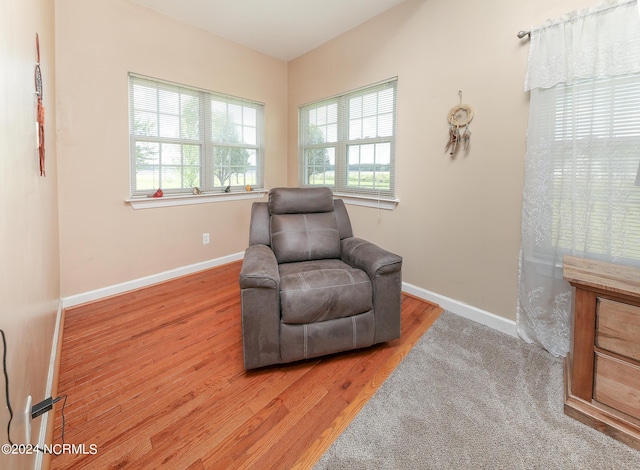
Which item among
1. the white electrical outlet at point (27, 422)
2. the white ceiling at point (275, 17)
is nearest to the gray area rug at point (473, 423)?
the white electrical outlet at point (27, 422)

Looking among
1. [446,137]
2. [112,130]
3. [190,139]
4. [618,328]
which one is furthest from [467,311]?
[112,130]

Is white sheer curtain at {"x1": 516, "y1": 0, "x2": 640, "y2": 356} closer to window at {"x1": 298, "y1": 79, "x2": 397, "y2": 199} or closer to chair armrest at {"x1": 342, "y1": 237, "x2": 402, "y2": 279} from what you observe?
chair armrest at {"x1": 342, "y1": 237, "x2": 402, "y2": 279}

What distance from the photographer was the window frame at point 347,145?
2.78m

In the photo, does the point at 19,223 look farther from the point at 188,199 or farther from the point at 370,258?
the point at 188,199

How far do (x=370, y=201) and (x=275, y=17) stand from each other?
1.99 m

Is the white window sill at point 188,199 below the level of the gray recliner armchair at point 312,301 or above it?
above

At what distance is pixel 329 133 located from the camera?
3436 millimetres

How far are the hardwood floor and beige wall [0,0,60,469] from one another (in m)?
0.28

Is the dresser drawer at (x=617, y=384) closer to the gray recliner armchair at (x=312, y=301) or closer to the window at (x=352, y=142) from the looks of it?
the gray recliner armchair at (x=312, y=301)

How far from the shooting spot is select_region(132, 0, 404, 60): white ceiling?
2.59 m

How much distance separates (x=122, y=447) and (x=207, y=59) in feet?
11.0

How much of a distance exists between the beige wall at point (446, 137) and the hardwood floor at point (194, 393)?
0.54 metres

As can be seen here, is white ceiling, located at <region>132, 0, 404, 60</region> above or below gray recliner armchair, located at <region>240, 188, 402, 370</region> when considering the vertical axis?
above

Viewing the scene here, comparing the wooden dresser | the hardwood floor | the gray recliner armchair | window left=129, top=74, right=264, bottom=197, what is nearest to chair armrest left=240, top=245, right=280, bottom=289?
Result: the gray recliner armchair
